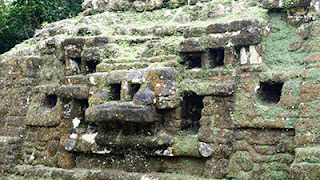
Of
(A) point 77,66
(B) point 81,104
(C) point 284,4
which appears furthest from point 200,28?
(B) point 81,104

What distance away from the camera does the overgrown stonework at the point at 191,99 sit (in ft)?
14.9

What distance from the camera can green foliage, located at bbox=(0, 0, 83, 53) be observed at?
9469mm

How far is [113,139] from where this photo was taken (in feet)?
17.0

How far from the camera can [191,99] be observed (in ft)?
17.6

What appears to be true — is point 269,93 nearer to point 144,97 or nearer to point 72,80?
point 144,97

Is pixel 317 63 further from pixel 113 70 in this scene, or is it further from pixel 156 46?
pixel 113 70

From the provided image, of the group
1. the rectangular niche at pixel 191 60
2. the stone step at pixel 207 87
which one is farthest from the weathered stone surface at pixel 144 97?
the rectangular niche at pixel 191 60

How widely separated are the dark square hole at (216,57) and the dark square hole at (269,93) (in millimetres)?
712

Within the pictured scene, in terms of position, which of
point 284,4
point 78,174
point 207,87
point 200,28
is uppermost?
point 284,4

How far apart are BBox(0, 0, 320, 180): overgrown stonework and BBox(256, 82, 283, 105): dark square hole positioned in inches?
0.5

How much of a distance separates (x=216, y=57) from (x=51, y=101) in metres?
3.07

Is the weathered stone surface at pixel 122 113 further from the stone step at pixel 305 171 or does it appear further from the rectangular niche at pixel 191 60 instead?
the stone step at pixel 305 171

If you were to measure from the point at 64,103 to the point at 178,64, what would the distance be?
2.07m

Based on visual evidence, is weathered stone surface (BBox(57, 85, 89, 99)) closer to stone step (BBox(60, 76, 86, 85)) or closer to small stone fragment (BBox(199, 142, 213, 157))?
stone step (BBox(60, 76, 86, 85))
